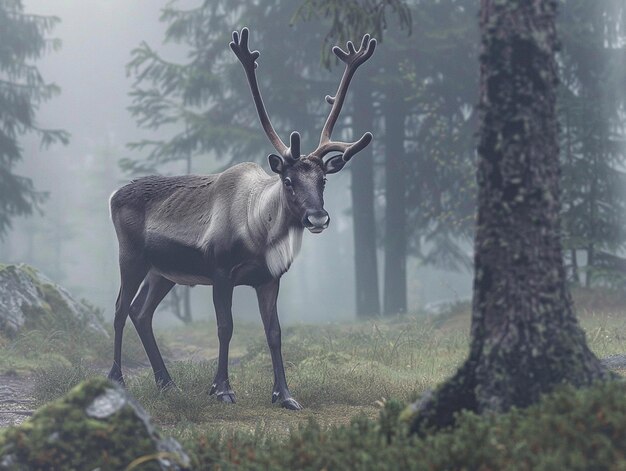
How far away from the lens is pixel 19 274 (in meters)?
15.2

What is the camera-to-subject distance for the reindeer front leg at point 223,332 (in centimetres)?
941

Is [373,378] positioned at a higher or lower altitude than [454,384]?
lower

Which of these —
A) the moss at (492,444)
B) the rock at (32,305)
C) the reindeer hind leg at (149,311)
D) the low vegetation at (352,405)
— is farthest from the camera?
the rock at (32,305)

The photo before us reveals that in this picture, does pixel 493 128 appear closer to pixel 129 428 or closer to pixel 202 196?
pixel 129 428

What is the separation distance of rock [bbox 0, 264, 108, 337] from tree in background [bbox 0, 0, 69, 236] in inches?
322

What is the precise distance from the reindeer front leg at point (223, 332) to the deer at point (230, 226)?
0.04 feet

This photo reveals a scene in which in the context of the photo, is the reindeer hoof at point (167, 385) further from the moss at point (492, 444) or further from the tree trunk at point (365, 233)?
the tree trunk at point (365, 233)

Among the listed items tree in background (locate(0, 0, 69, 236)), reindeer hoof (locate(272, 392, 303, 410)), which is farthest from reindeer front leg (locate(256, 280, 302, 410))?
tree in background (locate(0, 0, 69, 236))

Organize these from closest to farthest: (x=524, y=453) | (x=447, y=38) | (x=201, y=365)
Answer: (x=524, y=453)
(x=201, y=365)
(x=447, y=38)

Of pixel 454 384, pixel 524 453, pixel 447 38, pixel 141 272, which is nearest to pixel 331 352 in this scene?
pixel 141 272

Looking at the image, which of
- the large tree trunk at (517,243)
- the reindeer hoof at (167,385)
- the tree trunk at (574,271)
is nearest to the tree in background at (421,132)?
the tree trunk at (574,271)

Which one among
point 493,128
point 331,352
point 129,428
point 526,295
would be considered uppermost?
point 493,128

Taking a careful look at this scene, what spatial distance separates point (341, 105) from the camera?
9.62m

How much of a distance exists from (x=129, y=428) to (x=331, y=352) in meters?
7.11
